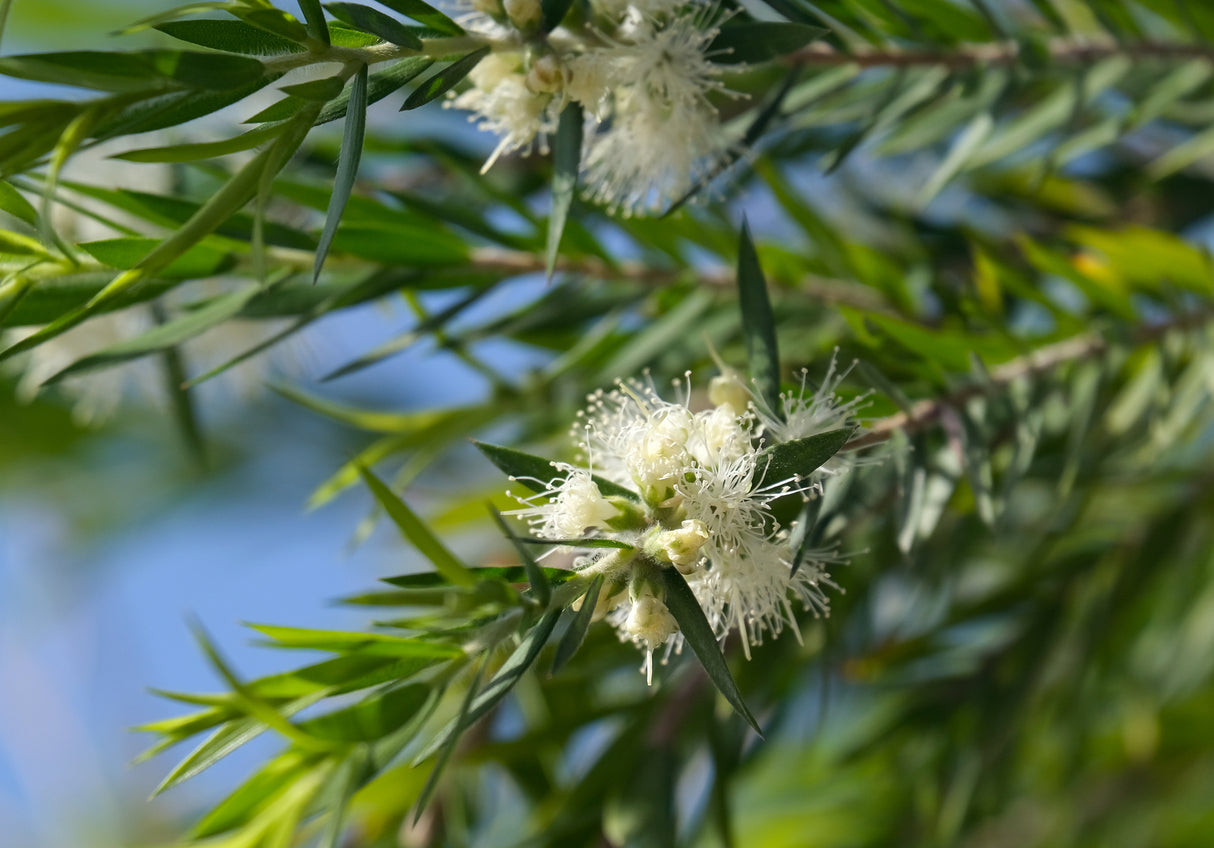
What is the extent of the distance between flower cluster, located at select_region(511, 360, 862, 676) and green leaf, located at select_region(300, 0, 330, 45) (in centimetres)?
22

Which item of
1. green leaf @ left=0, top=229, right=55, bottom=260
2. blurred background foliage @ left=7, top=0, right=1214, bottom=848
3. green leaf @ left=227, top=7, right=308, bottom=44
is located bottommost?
blurred background foliage @ left=7, top=0, right=1214, bottom=848

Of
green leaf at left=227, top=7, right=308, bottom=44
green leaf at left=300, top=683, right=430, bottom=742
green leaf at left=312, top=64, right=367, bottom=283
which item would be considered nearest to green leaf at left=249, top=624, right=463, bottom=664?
green leaf at left=300, top=683, right=430, bottom=742

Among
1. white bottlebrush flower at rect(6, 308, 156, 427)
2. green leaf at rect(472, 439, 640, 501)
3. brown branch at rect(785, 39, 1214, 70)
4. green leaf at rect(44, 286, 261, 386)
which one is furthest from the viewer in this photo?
white bottlebrush flower at rect(6, 308, 156, 427)

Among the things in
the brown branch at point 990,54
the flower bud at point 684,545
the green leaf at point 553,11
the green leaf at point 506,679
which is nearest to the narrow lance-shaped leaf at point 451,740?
the green leaf at point 506,679

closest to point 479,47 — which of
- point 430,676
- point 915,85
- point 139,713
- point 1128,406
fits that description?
point 430,676

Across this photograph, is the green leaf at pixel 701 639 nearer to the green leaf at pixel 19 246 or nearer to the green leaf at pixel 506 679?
the green leaf at pixel 506 679

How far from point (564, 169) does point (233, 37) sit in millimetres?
175

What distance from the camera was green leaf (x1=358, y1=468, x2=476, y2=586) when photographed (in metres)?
0.42

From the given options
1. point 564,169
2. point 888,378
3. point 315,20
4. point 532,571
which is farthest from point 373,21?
point 888,378

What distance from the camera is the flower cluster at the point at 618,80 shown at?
543mm

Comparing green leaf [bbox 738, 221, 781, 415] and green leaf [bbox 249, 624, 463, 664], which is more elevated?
green leaf [bbox 738, 221, 781, 415]

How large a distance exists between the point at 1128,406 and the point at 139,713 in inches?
94.8

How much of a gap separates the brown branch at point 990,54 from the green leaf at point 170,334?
410 mm

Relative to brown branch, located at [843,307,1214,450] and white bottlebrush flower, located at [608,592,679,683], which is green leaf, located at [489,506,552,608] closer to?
white bottlebrush flower, located at [608,592,679,683]
